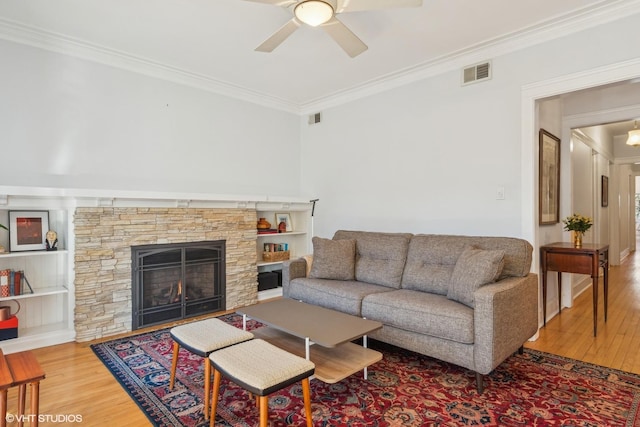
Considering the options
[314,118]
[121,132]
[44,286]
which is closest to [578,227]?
[314,118]

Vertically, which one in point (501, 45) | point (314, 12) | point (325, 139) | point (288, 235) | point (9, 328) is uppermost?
point (501, 45)

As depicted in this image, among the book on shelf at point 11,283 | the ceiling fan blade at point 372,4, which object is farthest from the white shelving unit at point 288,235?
the ceiling fan blade at point 372,4

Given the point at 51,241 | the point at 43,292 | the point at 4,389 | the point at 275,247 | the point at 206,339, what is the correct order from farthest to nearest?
the point at 275,247
the point at 51,241
the point at 43,292
the point at 206,339
the point at 4,389

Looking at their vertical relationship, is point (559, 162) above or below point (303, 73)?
below

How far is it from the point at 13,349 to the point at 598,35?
5322mm

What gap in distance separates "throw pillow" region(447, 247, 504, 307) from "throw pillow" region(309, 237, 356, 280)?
1.11 metres

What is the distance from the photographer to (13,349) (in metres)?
2.93

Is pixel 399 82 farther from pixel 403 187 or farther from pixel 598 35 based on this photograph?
pixel 598 35

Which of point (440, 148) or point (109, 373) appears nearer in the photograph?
point (109, 373)

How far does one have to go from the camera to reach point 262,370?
5.52ft

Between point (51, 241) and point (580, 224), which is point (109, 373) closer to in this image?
point (51, 241)

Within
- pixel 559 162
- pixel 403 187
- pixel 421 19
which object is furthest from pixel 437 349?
pixel 559 162

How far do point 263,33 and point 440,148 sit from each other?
6.80ft

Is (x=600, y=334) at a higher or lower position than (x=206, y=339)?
lower
